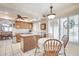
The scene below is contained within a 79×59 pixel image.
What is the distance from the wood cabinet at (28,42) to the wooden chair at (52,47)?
0.22m

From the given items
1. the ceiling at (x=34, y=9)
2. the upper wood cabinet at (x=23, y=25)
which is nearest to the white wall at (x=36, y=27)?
the upper wood cabinet at (x=23, y=25)

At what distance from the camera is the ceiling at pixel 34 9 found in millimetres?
1903

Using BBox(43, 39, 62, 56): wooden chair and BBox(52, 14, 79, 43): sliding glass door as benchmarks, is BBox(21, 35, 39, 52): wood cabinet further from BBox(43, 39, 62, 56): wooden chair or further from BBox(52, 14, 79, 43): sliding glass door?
BBox(52, 14, 79, 43): sliding glass door

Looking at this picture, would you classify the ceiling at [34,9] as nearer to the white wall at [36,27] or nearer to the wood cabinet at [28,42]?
the white wall at [36,27]

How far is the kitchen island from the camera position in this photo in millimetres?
1996

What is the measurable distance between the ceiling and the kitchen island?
1.35 feet

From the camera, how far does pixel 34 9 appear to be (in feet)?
6.37

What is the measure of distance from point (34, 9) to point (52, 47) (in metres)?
0.81

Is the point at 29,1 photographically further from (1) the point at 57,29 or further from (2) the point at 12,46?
(2) the point at 12,46

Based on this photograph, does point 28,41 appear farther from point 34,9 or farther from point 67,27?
point 67,27

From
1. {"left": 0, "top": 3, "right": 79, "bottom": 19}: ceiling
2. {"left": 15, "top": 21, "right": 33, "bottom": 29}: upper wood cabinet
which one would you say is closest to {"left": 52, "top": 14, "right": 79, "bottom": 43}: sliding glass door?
{"left": 0, "top": 3, "right": 79, "bottom": 19}: ceiling

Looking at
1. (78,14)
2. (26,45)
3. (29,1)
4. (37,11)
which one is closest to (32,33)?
(26,45)

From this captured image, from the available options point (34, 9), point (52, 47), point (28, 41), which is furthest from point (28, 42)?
point (34, 9)

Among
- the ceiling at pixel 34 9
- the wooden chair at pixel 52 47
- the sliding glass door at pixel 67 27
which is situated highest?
the ceiling at pixel 34 9
